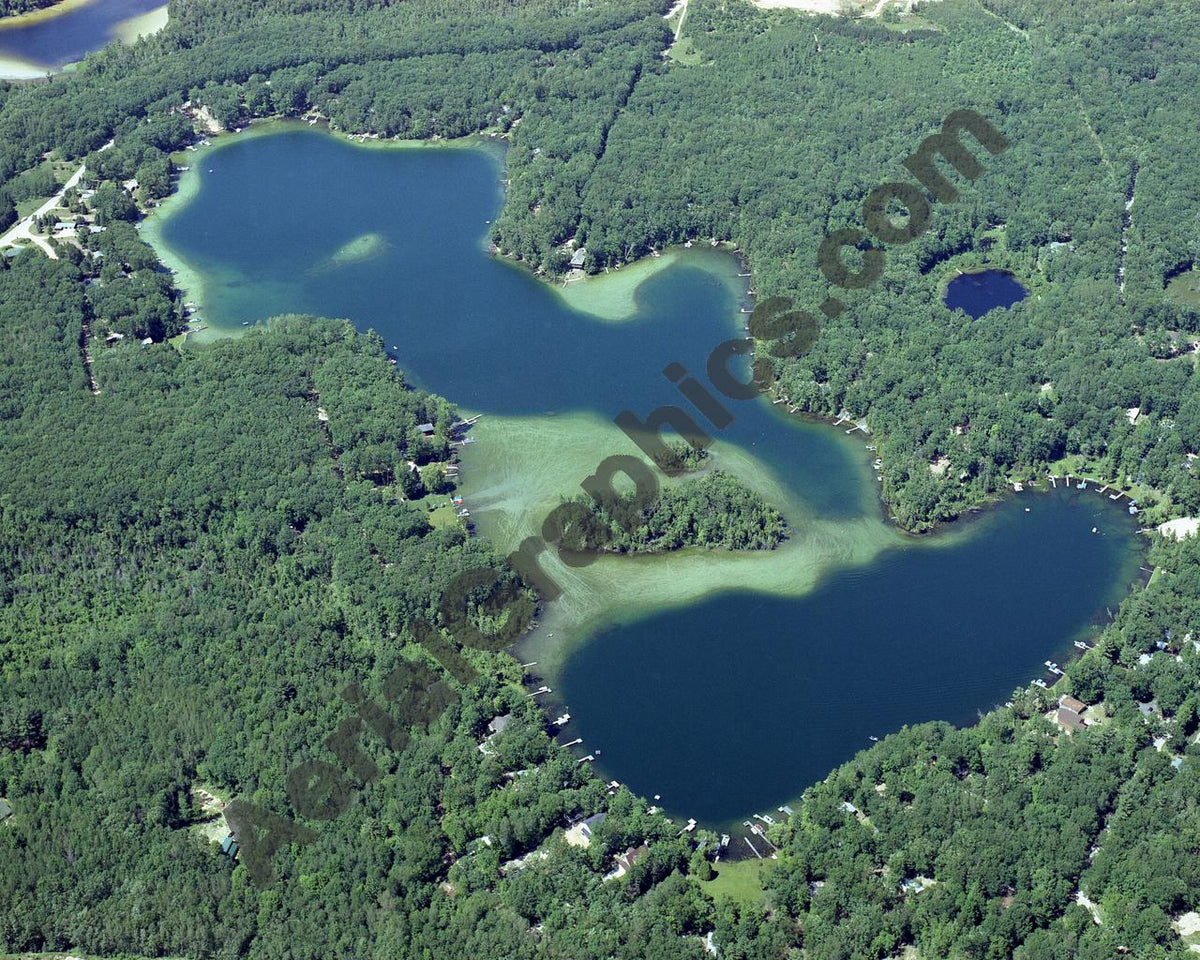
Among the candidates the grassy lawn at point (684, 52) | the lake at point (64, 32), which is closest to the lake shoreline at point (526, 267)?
the grassy lawn at point (684, 52)

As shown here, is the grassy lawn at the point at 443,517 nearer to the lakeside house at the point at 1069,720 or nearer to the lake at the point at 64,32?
the lakeside house at the point at 1069,720

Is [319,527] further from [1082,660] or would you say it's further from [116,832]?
[1082,660]

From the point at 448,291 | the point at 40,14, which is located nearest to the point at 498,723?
the point at 448,291

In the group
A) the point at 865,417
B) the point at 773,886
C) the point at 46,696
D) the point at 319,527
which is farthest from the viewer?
the point at 865,417

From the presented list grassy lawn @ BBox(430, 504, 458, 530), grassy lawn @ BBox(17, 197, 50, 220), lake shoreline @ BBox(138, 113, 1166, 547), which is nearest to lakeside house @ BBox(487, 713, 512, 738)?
grassy lawn @ BBox(430, 504, 458, 530)

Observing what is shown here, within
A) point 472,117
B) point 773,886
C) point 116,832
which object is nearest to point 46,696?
point 116,832

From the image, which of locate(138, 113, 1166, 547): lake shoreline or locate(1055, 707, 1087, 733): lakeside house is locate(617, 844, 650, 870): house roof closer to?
locate(1055, 707, 1087, 733): lakeside house

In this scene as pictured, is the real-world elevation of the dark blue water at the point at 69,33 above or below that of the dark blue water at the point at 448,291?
below
